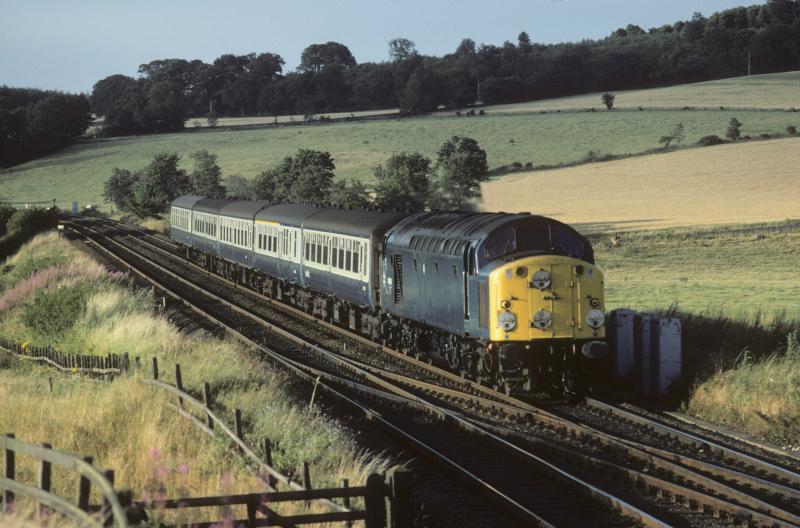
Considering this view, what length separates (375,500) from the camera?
899 cm

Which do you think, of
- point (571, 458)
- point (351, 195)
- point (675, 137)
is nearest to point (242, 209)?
point (571, 458)

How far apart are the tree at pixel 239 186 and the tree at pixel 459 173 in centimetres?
1596

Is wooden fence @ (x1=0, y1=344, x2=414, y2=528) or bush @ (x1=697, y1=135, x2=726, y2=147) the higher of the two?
wooden fence @ (x1=0, y1=344, x2=414, y2=528)

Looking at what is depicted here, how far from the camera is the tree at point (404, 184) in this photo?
8104cm

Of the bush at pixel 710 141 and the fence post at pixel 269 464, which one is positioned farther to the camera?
the bush at pixel 710 141

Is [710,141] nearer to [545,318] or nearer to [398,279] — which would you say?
[398,279]

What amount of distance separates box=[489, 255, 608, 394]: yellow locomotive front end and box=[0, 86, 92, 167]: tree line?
5728 inches

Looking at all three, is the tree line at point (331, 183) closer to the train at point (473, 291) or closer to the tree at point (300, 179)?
the tree at point (300, 179)

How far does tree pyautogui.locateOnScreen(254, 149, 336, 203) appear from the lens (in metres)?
87.4

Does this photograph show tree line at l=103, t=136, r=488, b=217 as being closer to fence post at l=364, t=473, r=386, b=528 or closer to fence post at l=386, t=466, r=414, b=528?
fence post at l=386, t=466, r=414, b=528

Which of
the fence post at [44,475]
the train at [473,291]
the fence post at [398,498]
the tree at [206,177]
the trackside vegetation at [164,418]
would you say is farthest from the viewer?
the tree at [206,177]

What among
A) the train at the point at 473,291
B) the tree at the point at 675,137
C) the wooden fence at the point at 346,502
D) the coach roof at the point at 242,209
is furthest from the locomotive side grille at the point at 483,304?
the tree at the point at 675,137

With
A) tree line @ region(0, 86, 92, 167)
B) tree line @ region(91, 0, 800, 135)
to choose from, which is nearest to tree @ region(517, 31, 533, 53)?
tree line @ region(91, 0, 800, 135)

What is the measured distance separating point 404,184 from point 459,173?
9611 millimetres
